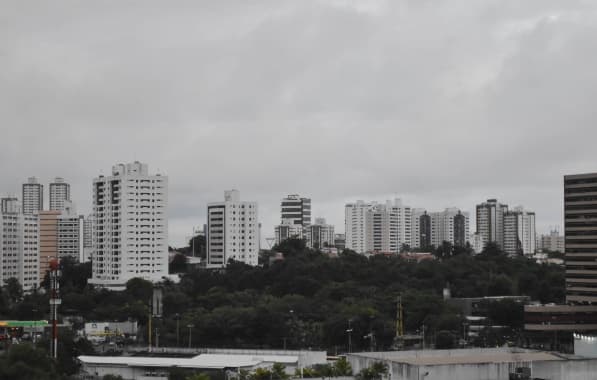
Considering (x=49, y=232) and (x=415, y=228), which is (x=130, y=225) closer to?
(x=49, y=232)

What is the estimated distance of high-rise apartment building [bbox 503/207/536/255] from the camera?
13025cm

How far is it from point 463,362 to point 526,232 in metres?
114

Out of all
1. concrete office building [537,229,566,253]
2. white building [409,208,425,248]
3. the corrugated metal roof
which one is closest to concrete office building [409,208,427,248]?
white building [409,208,425,248]

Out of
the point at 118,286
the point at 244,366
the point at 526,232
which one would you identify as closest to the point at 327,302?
the point at 244,366

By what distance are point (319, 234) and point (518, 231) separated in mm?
27648

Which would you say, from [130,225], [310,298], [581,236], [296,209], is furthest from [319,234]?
[581,236]

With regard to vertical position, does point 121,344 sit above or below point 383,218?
below

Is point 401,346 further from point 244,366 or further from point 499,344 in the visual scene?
point 244,366

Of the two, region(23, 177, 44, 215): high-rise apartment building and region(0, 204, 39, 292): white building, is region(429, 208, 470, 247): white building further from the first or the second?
region(0, 204, 39, 292): white building

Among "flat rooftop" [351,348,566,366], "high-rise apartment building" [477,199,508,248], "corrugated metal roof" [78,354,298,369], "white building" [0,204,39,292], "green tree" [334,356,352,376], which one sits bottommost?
"corrugated metal roof" [78,354,298,369]

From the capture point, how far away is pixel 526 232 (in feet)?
450

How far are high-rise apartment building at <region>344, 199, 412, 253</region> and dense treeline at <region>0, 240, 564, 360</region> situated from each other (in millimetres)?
47508

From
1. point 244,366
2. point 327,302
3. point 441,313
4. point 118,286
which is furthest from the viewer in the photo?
point 118,286

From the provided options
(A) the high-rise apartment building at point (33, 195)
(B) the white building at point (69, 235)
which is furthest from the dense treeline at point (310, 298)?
(A) the high-rise apartment building at point (33, 195)
